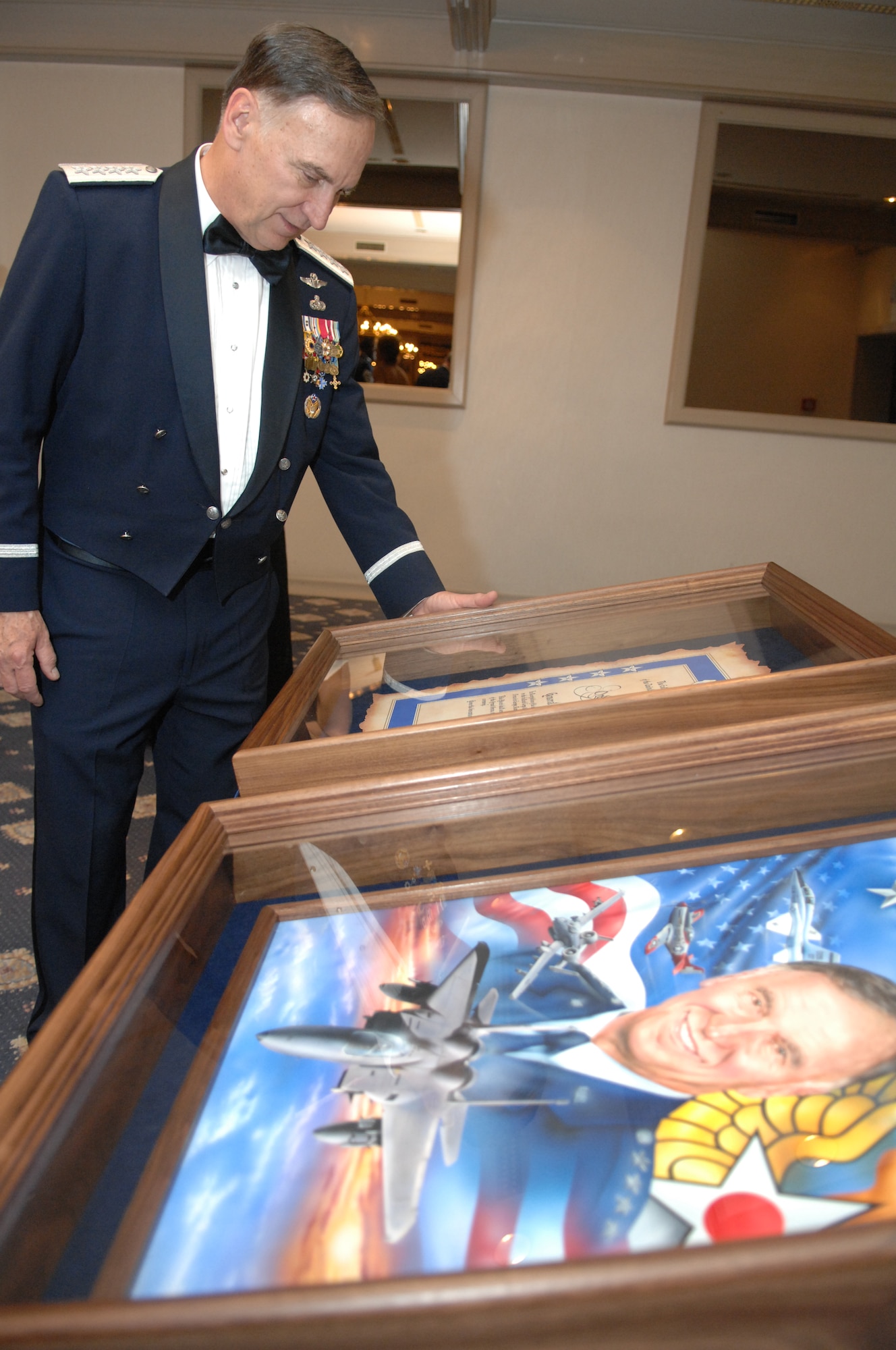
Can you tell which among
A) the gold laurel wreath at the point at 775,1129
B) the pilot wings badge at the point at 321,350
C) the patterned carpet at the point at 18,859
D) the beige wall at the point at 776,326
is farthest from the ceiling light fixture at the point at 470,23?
the gold laurel wreath at the point at 775,1129

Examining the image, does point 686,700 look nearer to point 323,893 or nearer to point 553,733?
point 553,733

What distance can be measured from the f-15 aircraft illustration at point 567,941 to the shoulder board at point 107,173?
3.47ft

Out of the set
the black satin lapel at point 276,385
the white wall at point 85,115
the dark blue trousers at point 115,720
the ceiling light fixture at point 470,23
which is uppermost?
the ceiling light fixture at point 470,23

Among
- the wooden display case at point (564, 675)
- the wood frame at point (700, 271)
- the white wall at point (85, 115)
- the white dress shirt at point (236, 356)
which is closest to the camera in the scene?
the wooden display case at point (564, 675)

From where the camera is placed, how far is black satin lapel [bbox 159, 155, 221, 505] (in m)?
1.16

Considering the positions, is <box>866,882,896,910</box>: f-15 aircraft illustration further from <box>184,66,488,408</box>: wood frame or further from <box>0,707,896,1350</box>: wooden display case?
<box>184,66,488,408</box>: wood frame

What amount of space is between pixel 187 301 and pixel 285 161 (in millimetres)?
208

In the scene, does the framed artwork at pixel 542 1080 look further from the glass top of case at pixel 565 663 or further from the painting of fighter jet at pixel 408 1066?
the glass top of case at pixel 565 663

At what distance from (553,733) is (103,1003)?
1.40ft

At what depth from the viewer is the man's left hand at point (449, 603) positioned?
1332 millimetres

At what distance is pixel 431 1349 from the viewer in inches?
13.4

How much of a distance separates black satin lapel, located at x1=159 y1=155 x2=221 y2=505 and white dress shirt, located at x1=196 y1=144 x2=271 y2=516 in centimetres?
2

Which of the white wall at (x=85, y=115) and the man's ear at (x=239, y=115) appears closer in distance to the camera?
the man's ear at (x=239, y=115)

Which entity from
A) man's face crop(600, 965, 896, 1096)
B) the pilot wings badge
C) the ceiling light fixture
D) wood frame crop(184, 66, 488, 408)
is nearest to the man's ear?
Result: the pilot wings badge
